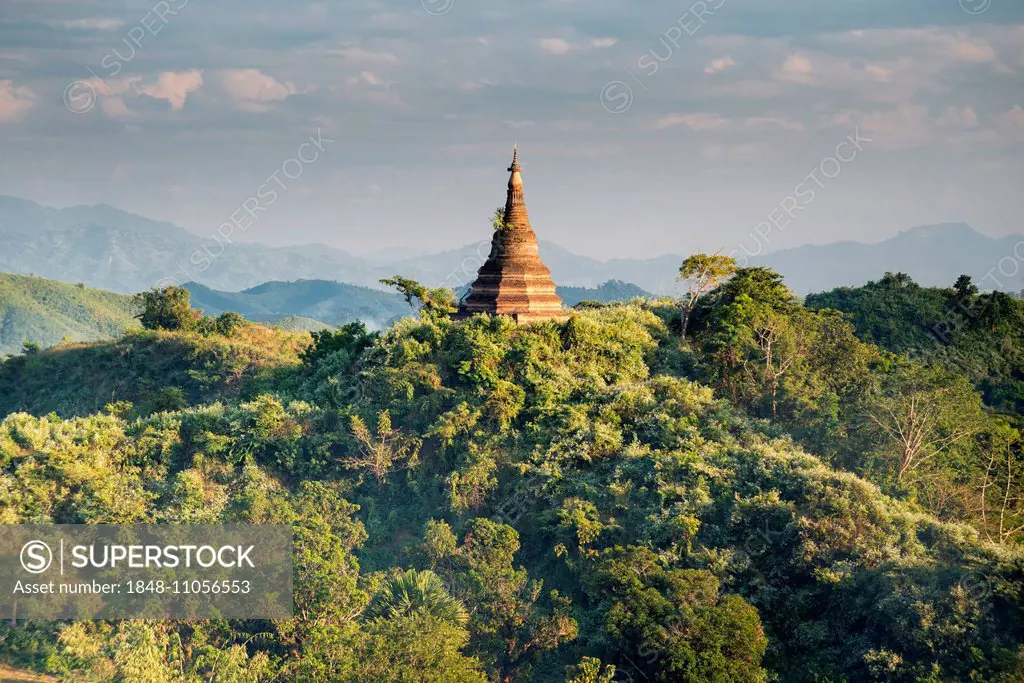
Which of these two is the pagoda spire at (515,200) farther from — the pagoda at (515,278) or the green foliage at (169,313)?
the green foliage at (169,313)

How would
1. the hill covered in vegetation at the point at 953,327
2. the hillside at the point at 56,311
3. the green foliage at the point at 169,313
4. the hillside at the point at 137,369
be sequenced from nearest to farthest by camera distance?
the hill covered in vegetation at the point at 953,327, the hillside at the point at 137,369, the green foliage at the point at 169,313, the hillside at the point at 56,311

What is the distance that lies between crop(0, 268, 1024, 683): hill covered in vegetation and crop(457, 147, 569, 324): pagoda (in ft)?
4.16

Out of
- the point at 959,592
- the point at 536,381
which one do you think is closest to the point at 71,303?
the point at 536,381

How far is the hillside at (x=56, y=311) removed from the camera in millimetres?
163500

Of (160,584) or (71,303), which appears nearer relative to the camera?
(160,584)

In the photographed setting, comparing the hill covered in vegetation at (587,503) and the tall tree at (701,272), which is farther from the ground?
the tall tree at (701,272)

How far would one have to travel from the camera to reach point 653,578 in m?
25.8

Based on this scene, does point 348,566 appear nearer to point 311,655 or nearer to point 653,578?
point 311,655

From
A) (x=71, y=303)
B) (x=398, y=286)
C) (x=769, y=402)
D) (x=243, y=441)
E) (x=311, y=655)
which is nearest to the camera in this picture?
(x=311, y=655)

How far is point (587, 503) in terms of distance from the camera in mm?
29719

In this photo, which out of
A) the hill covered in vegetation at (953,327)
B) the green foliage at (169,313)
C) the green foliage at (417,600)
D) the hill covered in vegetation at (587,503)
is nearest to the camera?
the hill covered in vegetation at (587,503)

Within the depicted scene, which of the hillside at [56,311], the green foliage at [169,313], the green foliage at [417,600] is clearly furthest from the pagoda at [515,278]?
the hillside at [56,311]

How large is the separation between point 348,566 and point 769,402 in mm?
15720

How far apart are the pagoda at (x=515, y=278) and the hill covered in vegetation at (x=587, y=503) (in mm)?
1269
